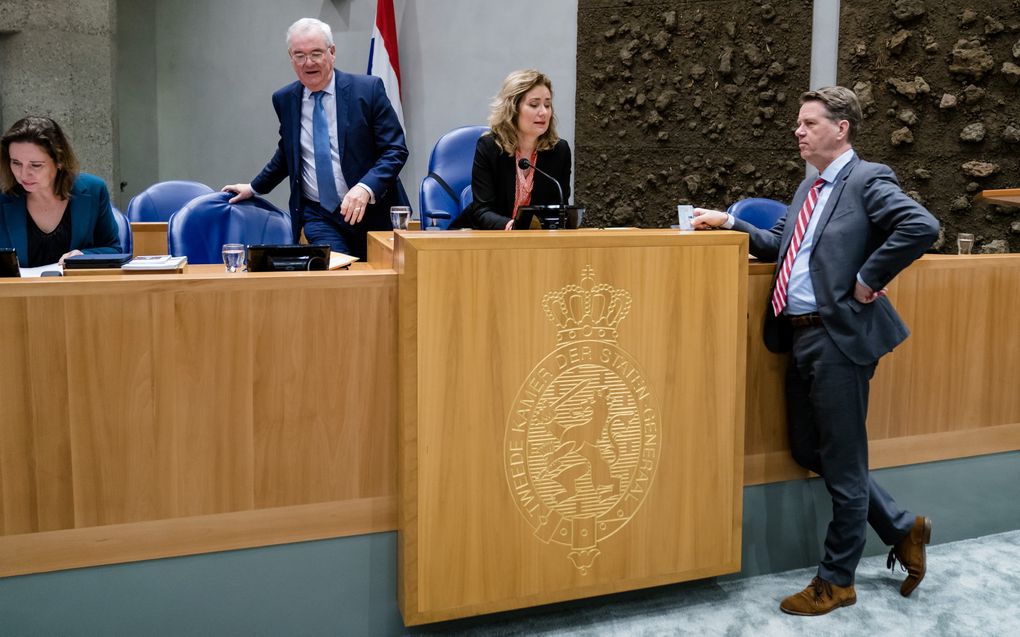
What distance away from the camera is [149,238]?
382cm

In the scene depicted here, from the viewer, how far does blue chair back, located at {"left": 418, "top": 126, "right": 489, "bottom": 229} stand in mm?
3637

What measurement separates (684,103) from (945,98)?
1.47m

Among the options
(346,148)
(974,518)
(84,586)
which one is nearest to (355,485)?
(84,586)

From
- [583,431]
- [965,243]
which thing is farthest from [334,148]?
[965,243]

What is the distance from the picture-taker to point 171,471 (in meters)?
1.94

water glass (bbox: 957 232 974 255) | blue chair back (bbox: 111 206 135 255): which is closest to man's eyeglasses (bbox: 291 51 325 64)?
blue chair back (bbox: 111 206 135 255)

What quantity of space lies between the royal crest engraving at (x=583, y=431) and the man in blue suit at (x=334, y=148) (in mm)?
1548

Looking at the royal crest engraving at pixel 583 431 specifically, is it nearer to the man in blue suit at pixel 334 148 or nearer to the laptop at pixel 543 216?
the laptop at pixel 543 216

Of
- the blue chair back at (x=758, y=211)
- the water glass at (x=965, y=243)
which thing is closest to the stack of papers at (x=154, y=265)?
the water glass at (x=965, y=243)

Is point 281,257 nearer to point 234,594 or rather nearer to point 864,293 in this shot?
point 234,594

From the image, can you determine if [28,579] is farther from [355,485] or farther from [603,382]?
[603,382]

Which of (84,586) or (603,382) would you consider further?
(603,382)

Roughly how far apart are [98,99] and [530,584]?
525 cm

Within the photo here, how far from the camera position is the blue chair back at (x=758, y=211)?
402cm
